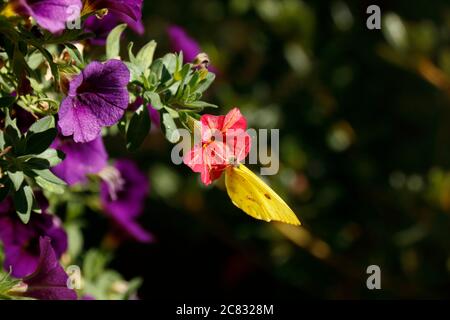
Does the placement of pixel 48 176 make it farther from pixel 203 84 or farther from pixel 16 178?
pixel 203 84

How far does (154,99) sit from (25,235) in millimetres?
283

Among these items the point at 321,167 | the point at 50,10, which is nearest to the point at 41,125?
the point at 50,10

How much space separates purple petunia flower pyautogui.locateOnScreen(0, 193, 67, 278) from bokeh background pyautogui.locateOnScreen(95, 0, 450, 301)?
2.41 ft

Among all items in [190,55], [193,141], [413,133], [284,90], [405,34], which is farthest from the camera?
[413,133]

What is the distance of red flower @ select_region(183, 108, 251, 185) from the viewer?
0.74 m

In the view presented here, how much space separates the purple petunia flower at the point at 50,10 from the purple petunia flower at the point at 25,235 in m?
0.31

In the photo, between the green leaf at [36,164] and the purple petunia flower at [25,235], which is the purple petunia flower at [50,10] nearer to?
the green leaf at [36,164]

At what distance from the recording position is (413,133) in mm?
2084

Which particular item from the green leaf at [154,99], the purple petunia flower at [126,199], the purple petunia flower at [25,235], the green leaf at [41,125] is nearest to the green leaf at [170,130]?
the green leaf at [154,99]

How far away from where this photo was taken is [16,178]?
0.77m

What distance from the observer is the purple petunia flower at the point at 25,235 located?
918mm

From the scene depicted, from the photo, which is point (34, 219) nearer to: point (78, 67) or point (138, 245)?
point (78, 67)

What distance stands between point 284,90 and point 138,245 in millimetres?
625
